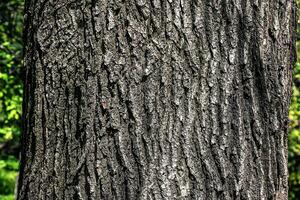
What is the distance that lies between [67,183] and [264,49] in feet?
2.85

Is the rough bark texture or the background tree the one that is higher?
the background tree

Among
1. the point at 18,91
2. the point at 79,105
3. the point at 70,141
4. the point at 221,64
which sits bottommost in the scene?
the point at 70,141

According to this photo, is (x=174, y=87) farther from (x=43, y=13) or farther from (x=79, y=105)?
(x=43, y=13)

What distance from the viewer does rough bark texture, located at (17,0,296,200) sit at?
1.75 meters

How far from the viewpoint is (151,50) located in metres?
1.77

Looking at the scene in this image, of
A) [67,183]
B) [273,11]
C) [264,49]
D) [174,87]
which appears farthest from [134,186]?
[273,11]

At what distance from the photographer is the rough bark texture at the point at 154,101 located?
5.75ft

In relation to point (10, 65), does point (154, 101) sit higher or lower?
lower

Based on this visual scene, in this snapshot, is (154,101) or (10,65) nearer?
(154,101)

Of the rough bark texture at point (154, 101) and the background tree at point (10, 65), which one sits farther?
the background tree at point (10, 65)

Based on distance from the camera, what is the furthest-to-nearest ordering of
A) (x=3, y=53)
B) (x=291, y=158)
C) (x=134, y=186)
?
(x=291, y=158), (x=3, y=53), (x=134, y=186)

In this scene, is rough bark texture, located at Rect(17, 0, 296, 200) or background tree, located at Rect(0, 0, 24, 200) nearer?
rough bark texture, located at Rect(17, 0, 296, 200)

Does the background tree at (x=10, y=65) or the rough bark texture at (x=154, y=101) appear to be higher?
the background tree at (x=10, y=65)

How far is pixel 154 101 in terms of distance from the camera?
5.78ft
